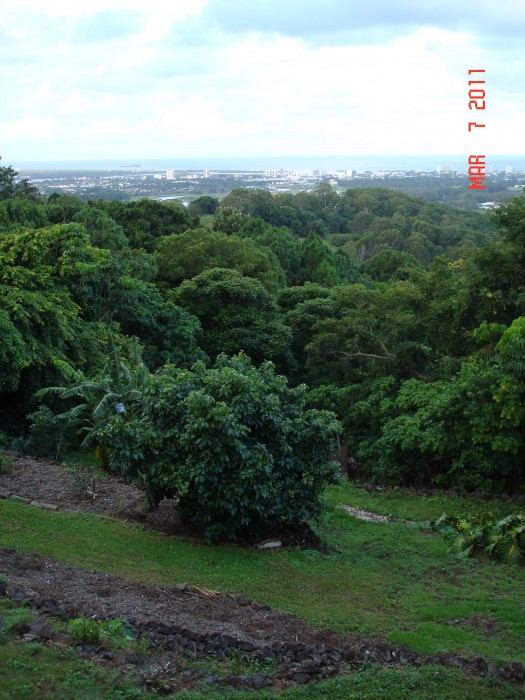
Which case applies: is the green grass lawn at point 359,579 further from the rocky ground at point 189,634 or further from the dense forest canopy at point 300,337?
the dense forest canopy at point 300,337

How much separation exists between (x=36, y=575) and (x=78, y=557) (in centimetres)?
111

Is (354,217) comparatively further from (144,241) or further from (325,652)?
(325,652)

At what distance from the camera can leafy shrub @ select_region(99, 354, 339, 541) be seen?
10.5 meters

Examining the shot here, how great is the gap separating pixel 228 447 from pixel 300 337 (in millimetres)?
20906

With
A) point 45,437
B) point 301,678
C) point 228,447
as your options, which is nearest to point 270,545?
point 228,447

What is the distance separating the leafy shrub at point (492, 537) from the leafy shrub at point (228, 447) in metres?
2.66

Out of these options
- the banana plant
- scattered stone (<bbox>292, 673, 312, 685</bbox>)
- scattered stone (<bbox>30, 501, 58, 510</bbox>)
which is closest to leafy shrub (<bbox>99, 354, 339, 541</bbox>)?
scattered stone (<bbox>30, 501, 58, 510</bbox>)

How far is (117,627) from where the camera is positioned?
23.4 feet

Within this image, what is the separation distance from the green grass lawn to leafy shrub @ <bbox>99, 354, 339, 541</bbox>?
0.68 m

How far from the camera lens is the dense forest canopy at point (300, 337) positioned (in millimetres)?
16125

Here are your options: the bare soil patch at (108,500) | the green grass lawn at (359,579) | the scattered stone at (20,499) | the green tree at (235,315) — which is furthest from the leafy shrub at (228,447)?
the green tree at (235,315)

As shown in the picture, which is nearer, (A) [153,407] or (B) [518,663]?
(B) [518,663]

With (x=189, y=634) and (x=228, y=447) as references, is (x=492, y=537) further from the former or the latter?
(x=189, y=634)

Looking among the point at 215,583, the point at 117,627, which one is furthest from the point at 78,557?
the point at 117,627
